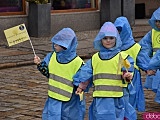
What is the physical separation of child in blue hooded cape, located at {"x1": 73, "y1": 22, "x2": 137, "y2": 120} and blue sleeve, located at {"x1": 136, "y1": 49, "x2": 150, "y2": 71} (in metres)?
1.28

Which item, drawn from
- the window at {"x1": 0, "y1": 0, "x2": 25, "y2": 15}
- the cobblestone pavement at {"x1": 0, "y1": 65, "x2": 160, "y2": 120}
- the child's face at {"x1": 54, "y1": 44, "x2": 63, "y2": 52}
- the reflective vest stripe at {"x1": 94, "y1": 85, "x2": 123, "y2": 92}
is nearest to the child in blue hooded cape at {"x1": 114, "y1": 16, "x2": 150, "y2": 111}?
the cobblestone pavement at {"x1": 0, "y1": 65, "x2": 160, "y2": 120}

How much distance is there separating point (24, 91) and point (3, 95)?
0.47m

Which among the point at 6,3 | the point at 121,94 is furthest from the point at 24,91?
the point at 6,3

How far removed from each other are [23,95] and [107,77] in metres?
3.49

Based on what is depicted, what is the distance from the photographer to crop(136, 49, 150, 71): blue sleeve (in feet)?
24.9

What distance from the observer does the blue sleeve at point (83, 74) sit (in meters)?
6.20

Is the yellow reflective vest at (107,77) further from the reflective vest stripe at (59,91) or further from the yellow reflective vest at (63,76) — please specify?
the reflective vest stripe at (59,91)

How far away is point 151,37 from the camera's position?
8.73m

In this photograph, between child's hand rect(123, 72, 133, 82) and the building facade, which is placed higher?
the building facade

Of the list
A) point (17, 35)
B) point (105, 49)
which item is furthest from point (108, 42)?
point (17, 35)

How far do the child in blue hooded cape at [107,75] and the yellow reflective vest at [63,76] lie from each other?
0.28ft

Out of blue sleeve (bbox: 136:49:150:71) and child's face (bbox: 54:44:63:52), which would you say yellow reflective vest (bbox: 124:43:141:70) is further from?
child's face (bbox: 54:44:63:52)

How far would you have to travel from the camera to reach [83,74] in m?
6.20

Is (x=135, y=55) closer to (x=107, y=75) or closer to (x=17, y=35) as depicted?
(x=107, y=75)
